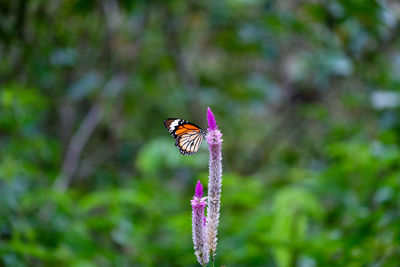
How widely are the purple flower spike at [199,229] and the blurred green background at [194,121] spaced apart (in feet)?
4.22

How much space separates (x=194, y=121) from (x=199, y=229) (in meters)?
4.03

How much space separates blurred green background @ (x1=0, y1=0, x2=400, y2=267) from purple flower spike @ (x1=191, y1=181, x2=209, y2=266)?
4.22 feet

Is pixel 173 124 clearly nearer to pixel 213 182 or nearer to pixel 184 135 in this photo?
pixel 184 135

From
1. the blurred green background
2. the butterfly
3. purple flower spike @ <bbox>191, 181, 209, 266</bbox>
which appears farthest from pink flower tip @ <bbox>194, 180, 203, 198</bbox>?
the blurred green background

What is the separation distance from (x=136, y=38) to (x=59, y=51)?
0.86 m

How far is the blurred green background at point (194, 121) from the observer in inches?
100

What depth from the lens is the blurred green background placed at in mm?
2551

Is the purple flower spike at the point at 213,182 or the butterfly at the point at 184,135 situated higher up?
the butterfly at the point at 184,135

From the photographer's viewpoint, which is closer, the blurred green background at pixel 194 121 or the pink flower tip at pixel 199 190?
the pink flower tip at pixel 199 190

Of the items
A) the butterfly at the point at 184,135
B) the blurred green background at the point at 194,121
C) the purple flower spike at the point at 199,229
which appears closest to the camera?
the purple flower spike at the point at 199,229

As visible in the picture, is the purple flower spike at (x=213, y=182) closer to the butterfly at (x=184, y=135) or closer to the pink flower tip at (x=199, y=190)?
the pink flower tip at (x=199, y=190)

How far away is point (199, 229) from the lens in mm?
1006

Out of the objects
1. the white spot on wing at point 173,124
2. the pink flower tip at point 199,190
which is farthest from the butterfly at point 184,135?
the pink flower tip at point 199,190

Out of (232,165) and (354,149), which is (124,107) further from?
(354,149)
